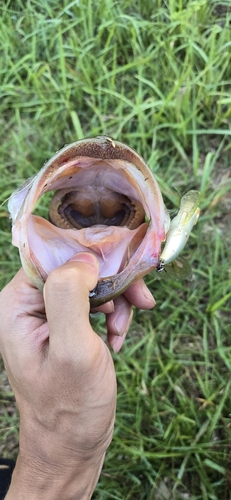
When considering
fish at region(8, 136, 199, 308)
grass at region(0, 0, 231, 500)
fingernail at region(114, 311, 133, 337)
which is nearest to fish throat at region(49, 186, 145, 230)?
fish at region(8, 136, 199, 308)

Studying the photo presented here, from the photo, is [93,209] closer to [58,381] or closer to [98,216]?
[98,216]

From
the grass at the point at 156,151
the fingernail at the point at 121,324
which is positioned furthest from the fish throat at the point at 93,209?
the grass at the point at 156,151

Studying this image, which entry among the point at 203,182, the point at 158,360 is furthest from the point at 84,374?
the point at 203,182

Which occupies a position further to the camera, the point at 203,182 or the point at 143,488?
the point at 203,182

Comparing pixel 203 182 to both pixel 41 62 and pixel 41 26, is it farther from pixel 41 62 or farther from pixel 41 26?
pixel 41 26

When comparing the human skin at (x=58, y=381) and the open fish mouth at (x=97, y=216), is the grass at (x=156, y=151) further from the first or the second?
the open fish mouth at (x=97, y=216)

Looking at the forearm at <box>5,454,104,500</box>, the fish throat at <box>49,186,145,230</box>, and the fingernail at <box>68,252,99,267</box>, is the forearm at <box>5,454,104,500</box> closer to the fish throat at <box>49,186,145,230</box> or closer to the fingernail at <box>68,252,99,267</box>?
the fingernail at <box>68,252,99,267</box>
